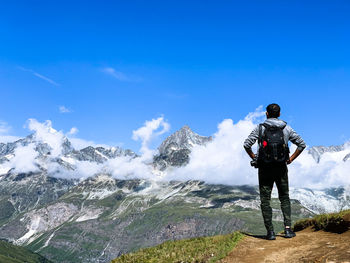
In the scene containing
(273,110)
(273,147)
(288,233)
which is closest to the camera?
(273,147)

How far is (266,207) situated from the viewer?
16812mm

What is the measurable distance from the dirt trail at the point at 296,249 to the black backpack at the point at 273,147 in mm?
3587

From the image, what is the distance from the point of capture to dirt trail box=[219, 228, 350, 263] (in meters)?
11.8

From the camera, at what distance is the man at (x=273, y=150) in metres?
15.2

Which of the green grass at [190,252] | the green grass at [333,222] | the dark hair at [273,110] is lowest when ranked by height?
the green grass at [190,252]

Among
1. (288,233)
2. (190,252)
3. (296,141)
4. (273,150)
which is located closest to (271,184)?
(273,150)

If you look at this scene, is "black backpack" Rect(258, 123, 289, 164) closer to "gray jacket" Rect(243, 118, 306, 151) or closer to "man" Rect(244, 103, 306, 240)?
"man" Rect(244, 103, 306, 240)

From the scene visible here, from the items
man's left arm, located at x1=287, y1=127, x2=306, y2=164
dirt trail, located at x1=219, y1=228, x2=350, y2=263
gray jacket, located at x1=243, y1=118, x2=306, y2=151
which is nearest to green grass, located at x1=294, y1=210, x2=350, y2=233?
dirt trail, located at x1=219, y1=228, x2=350, y2=263

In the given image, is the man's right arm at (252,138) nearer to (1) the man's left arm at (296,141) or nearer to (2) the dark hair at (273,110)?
(2) the dark hair at (273,110)

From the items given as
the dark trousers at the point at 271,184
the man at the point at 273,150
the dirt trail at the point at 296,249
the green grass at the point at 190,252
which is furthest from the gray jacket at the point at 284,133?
the green grass at the point at 190,252

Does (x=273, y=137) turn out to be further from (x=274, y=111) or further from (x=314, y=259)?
(x=314, y=259)

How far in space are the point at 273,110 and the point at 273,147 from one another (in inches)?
78.4

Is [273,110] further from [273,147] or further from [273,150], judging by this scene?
[273,150]

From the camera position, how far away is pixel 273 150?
15.1m
